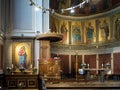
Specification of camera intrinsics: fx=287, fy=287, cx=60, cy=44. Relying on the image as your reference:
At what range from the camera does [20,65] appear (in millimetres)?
19422

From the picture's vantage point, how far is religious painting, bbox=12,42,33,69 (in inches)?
765

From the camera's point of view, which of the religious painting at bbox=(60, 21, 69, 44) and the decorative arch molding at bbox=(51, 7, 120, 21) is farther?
the religious painting at bbox=(60, 21, 69, 44)

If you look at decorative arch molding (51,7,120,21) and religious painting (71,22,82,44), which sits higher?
decorative arch molding (51,7,120,21)

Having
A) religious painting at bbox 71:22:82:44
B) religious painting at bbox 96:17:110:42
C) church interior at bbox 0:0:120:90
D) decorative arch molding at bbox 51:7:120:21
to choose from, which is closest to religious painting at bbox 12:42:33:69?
church interior at bbox 0:0:120:90

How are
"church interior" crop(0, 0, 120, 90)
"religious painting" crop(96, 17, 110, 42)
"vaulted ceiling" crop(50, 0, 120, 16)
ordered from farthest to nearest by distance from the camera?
1. "religious painting" crop(96, 17, 110, 42)
2. "vaulted ceiling" crop(50, 0, 120, 16)
3. "church interior" crop(0, 0, 120, 90)

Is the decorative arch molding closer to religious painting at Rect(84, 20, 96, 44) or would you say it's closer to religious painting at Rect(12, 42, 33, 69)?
religious painting at Rect(84, 20, 96, 44)

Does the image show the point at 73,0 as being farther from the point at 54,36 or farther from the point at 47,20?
the point at 54,36

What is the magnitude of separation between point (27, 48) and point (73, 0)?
9775 millimetres

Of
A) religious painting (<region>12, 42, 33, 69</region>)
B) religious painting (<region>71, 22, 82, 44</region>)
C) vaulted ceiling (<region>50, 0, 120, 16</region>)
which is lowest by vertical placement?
religious painting (<region>12, 42, 33, 69</region>)

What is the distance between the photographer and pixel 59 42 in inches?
1036

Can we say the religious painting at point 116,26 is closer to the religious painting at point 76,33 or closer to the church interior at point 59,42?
the church interior at point 59,42

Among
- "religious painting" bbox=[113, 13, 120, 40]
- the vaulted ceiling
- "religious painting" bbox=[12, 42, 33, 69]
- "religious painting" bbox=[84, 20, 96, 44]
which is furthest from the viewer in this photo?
"religious painting" bbox=[84, 20, 96, 44]

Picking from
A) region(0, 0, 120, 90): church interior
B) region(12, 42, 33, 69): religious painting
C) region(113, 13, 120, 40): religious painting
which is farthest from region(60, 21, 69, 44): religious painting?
region(12, 42, 33, 69): religious painting

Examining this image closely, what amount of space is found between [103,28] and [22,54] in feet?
34.0
